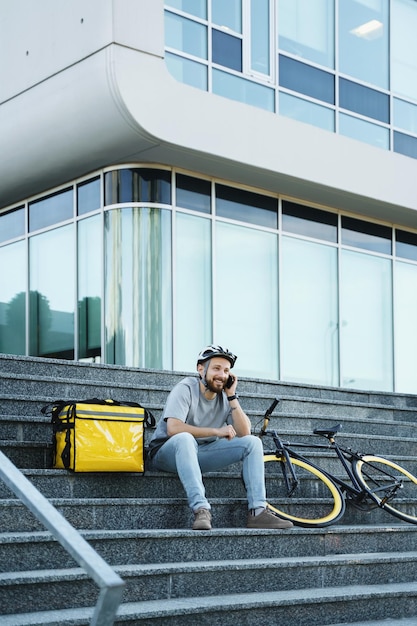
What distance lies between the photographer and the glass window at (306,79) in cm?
1368

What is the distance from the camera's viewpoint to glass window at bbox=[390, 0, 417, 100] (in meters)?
15.1

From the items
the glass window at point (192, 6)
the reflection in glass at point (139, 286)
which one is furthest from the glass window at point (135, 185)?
the glass window at point (192, 6)

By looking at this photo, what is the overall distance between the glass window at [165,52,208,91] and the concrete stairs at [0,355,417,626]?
5.32 meters

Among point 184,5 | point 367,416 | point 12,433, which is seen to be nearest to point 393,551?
point 12,433

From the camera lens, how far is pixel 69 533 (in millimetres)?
3127

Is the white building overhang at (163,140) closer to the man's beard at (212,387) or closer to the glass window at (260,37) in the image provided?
the glass window at (260,37)

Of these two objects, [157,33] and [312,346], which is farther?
[312,346]

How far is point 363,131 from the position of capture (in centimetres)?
1453

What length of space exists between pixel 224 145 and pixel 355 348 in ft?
12.9

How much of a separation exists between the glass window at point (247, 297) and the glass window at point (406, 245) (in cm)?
240

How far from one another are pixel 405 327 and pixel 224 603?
10.1m

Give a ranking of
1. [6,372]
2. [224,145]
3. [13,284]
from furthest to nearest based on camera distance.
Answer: [13,284] < [224,145] < [6,372]

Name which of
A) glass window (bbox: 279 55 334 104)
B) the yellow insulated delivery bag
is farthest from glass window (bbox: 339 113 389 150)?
the yellow insulated delivery bag

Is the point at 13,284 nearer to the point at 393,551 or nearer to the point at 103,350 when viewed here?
the point at 103,350
